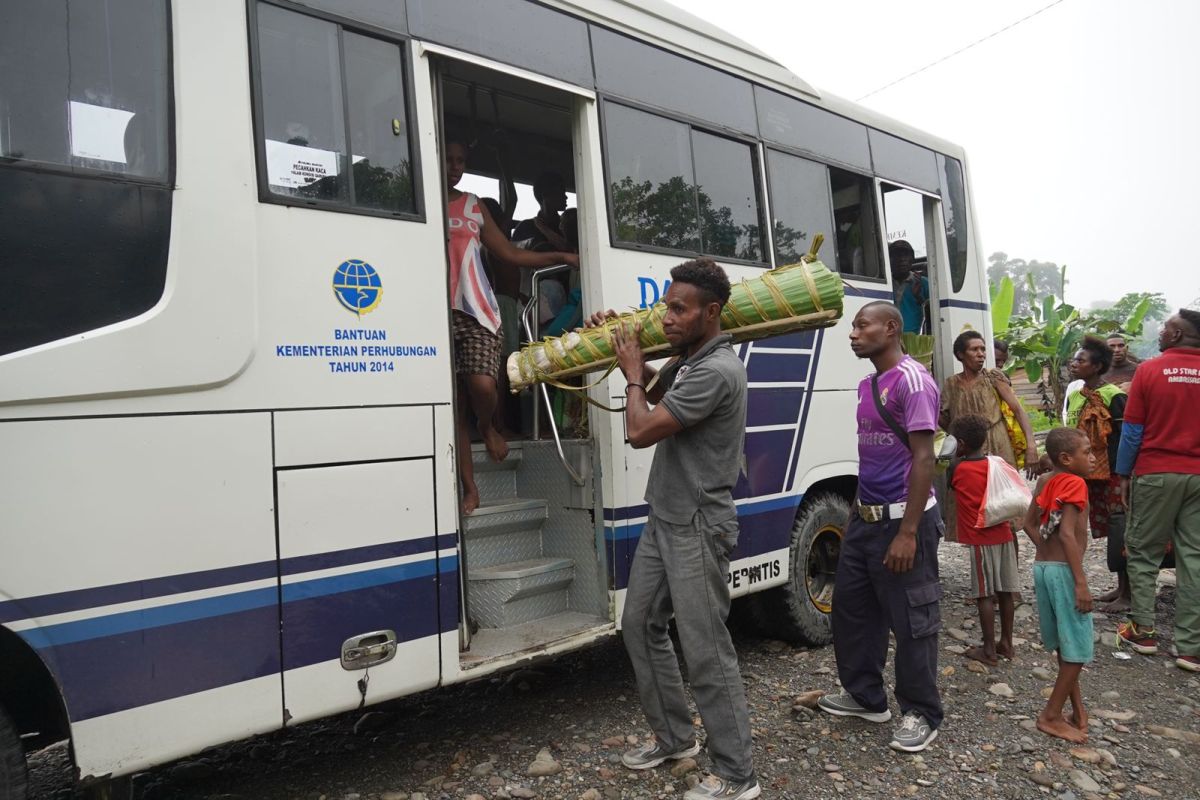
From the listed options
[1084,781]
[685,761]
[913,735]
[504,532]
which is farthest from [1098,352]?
[504,532]

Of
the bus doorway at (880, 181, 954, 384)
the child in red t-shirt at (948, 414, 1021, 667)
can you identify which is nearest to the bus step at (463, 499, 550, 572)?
the child in red t-shirt at (948, 414, 1021, 667)

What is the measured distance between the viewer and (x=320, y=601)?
2760 mm

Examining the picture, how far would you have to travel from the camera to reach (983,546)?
4664 mm

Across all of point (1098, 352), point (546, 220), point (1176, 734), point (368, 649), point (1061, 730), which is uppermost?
point (546, 220)

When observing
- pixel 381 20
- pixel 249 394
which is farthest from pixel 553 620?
pixel 381 20

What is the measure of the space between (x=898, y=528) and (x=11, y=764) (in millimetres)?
3282

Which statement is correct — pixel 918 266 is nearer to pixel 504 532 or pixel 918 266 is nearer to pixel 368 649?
pixel 504 532

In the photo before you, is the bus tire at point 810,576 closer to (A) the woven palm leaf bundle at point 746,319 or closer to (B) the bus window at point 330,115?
(A) the woven palm leaf bundle at point 746,319

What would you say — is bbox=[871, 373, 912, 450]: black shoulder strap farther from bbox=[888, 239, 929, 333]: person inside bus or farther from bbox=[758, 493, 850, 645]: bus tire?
bbox=[888, 239, 929, 333]: person inside bus

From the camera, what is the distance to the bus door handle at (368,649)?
2.82 m

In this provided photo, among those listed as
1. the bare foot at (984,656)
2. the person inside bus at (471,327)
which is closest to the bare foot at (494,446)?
the person inside bus at (471,327)

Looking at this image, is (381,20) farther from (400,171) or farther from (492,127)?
(492,127)

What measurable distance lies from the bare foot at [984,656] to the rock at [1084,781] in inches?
49.5

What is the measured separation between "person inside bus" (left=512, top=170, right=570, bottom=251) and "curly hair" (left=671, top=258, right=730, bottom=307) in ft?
6.64
